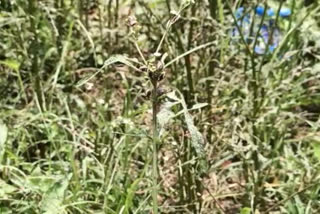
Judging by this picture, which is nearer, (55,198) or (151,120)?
(55,198)

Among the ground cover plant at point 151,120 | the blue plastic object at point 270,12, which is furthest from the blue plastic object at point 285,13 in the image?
the ground cover plant at point 151,120

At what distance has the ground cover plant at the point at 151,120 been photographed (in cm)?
199

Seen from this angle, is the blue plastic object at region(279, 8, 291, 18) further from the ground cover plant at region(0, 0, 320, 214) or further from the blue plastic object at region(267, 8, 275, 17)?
the ground cover plant at region(0, 0, 320, 214)

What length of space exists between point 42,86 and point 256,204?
0.83 metres

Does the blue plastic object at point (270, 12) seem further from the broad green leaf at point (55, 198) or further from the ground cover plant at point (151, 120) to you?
the broad green leaf at point (55, 198)

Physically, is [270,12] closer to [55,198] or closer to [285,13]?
[285,13]

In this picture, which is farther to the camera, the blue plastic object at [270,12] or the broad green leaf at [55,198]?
the blue plastic object at [270,12]

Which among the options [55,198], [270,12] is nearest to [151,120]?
[55,198]

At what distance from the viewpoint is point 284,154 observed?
2.29m

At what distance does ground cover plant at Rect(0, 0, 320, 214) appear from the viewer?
199 cm

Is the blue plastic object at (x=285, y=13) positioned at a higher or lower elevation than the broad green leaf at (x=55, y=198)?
higher

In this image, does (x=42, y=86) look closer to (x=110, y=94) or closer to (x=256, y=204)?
(x=110, y=94)

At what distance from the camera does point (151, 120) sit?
7.34 ft

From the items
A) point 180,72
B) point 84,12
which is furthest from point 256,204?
point 84,12
